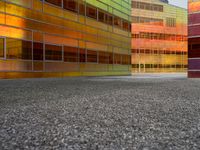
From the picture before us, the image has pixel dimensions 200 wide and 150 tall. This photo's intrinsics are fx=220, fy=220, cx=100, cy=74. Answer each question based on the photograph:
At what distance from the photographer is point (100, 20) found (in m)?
30.5

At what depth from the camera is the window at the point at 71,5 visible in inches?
968

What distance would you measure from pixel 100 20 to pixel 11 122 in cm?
2755

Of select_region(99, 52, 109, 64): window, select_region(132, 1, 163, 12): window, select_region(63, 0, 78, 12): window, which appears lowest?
select_region(99, 52, 109, 64): window

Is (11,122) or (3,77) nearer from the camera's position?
(11,122)

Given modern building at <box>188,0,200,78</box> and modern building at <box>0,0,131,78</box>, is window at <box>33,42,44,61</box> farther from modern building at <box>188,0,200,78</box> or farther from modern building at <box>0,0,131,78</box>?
modern building at <box>188,0,200,78</box>

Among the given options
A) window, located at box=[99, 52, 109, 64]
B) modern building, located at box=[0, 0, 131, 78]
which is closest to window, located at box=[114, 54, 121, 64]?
modern building, located at box=[0, 0, 131, 78]

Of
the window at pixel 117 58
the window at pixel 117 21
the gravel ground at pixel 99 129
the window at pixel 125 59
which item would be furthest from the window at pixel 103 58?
the gravel ground at pixel 99 129

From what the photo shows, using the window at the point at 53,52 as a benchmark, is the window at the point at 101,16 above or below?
above

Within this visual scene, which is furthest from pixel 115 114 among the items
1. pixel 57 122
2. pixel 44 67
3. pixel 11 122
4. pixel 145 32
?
pixel 145 32

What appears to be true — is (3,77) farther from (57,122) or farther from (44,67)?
(57,122)

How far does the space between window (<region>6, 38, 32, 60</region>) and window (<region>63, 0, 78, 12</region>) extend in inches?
277

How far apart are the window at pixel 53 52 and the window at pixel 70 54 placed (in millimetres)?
997

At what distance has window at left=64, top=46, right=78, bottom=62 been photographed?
24594 millimetres

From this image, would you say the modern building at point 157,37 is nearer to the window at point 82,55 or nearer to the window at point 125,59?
the window at point 125,59
